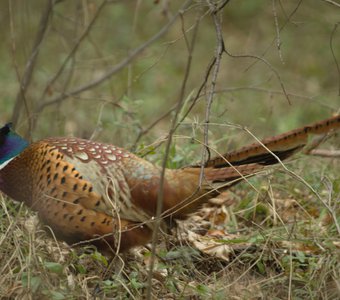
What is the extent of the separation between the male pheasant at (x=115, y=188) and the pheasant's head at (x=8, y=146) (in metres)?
0.21

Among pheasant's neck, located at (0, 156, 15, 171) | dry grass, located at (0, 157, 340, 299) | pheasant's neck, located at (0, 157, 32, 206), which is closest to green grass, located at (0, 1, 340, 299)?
dry grass, located at (0, 157, 340, 299)

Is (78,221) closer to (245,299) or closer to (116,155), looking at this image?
(116,155)

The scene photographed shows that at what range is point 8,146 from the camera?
161 inches

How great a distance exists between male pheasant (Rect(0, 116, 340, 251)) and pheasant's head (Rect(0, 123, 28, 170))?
0.21 metres

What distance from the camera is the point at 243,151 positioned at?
3793 mm

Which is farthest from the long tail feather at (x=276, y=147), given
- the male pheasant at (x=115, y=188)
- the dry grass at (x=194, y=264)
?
the dry grass at (x=194, y=264)

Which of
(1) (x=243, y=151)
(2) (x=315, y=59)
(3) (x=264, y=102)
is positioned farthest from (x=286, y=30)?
(1) (x=243, y=151)

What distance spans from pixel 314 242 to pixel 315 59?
6.12 m

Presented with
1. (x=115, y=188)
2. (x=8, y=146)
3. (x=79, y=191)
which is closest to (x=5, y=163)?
(x=8, y=146)

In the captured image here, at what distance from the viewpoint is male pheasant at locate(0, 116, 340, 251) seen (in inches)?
147

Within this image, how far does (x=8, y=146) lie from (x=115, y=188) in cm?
76

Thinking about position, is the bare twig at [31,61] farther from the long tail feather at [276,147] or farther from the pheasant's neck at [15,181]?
the long tail feather at [276,147]

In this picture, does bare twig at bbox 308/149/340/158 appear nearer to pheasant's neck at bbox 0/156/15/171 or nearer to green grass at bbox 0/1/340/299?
green grass at bbox 0/1/340/299

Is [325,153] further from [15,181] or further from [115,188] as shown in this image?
[15,181]
